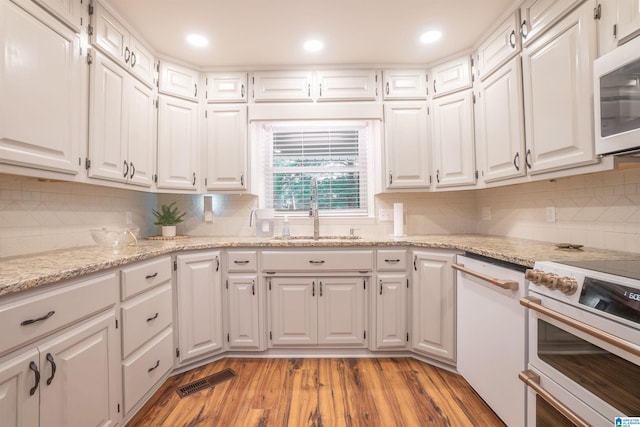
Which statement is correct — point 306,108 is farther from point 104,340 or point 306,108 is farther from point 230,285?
point 104,340

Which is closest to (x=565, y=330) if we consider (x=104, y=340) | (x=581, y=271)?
(x=581, y=271)

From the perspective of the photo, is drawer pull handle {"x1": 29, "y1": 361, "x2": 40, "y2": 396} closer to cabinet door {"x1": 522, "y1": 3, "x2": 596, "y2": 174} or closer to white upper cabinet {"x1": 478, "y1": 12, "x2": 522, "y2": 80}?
cabinet door {"x1": 522, "y1": 3, "x2": 596, "y2": 174}

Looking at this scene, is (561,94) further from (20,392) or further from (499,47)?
(20,392)

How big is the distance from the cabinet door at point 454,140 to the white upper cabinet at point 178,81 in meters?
2.09

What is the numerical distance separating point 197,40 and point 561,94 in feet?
7.82

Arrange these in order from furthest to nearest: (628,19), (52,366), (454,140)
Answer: (454,140)
(628,19)
(52,366)

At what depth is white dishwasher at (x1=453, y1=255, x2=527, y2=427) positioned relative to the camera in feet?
4.38

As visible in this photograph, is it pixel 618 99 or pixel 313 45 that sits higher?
pixel 313 45

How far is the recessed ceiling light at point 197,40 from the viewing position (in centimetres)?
212

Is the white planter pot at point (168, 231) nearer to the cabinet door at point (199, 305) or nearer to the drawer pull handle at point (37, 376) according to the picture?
the cabinet door at point (199, 305)

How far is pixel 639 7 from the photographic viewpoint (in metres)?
1.12

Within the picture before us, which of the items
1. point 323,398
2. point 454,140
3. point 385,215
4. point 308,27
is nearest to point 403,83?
point 454,140

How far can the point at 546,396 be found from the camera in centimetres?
112

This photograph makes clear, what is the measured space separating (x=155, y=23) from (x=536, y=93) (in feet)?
8.21
